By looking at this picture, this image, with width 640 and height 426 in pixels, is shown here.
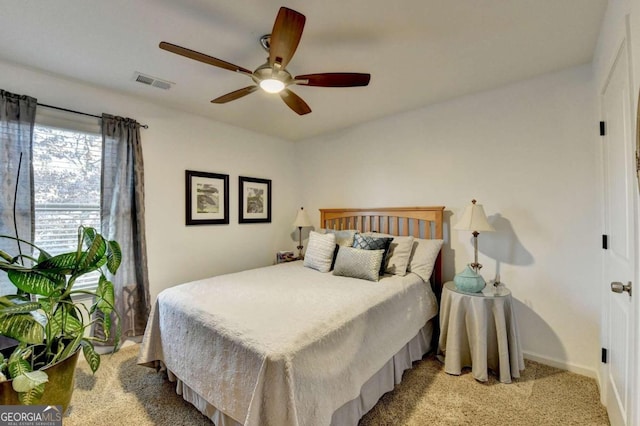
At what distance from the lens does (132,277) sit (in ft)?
8.96

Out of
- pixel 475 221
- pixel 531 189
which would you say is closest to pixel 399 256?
pixel 475 221

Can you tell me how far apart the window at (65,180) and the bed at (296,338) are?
1.21 m

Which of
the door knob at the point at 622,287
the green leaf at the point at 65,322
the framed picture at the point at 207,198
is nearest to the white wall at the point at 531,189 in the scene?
the door knob at the point at 622,287

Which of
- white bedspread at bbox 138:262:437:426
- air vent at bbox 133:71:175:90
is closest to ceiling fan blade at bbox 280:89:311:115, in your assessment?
air vent at bbox 133:71:175:90

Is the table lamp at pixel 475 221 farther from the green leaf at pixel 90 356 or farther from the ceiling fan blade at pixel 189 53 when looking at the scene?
the green leaf at pixel 90 356

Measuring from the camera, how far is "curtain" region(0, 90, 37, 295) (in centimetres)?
210

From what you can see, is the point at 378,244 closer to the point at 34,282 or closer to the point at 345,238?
the point at 345,238

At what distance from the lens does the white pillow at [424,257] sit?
2.64 metres

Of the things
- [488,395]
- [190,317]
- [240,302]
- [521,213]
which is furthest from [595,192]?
[190,317]

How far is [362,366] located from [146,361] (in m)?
1.69

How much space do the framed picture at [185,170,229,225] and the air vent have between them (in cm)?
96

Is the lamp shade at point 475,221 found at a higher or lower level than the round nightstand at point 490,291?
higher

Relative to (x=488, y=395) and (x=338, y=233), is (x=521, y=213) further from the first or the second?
(x=338, y=233)

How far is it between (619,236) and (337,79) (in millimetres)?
1929
